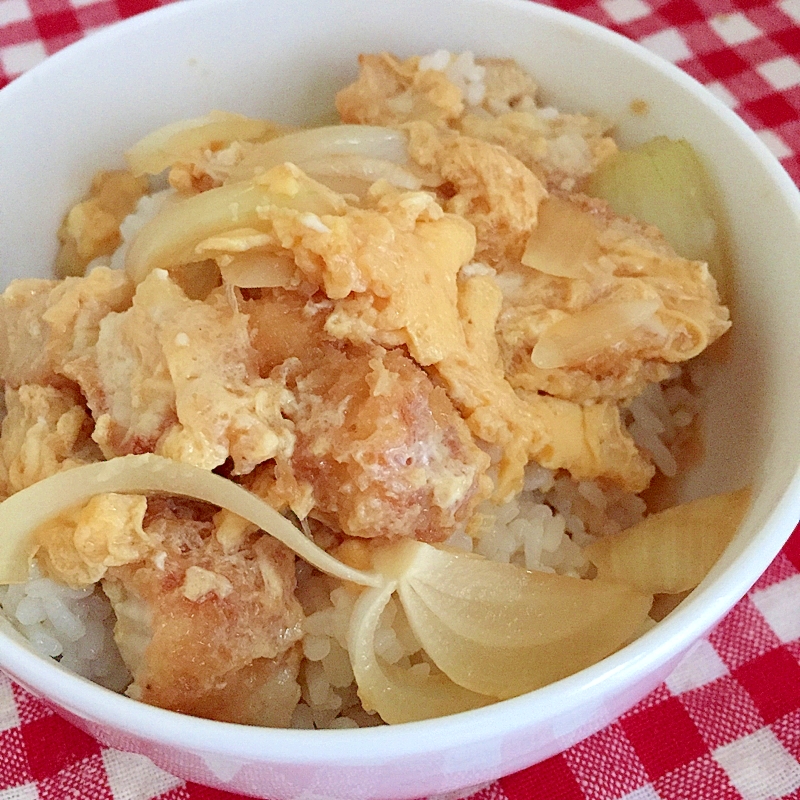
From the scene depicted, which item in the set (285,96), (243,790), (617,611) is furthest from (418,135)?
(243,790)

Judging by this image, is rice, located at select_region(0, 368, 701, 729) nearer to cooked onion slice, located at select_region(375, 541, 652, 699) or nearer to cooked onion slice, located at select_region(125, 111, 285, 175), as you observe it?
cooked onion slice, located at select_region(375, 541, 652, 699)

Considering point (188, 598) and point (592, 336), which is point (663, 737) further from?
point (188, 598)

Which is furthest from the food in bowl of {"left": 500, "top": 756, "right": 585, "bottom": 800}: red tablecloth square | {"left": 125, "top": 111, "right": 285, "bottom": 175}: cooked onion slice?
{"left": 500, "top": 756, "right": 585, "bottom": 800}: red tablecloth square

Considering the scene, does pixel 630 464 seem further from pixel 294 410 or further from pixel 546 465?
pixel 294 410

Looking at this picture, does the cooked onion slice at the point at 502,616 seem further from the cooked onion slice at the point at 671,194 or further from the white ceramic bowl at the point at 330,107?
the cooked onion slice at the point at 671,194

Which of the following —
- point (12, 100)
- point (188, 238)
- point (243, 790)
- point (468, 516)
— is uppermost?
point (12, 100)

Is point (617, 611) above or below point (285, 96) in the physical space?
below

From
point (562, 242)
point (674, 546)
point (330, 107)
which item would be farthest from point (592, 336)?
point (330, 107)
